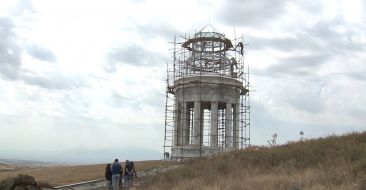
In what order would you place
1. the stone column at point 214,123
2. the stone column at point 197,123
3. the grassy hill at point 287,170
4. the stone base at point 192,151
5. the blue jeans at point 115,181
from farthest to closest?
the stone column at point 197,123
the stone column at point 214,123
the stone base at point 192,151
the blue jeans at point 115,181
the grassy hill at point 287,170

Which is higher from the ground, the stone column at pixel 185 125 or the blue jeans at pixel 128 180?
the stone column at pixel 185 125

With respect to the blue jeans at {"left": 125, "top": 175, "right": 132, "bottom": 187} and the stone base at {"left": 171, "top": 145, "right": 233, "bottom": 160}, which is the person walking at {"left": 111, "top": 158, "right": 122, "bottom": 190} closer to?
the blue jeans at {"left": 125, "top": 175, "right": 132, "bottom": 187}

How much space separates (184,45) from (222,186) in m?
35.7

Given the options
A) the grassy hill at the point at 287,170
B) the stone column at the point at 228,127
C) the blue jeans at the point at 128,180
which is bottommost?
the blue jeans at the point at 128,180

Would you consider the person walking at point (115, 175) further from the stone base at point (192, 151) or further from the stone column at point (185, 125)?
the stone column at point (185, 125)

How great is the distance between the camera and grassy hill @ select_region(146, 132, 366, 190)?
67.3 ft

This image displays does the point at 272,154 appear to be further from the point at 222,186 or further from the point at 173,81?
the point at 173,81

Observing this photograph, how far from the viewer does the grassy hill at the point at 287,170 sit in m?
20.5

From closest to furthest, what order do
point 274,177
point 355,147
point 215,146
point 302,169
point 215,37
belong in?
point 274,177, point 302,169, point 355,147, point 215,146, point 215,37

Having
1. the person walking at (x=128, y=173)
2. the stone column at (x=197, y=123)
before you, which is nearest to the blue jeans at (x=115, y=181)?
the person walking at (x=128, y=173)

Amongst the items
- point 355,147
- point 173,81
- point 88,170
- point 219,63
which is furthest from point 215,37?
point 355,147

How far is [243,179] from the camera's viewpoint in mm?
23688

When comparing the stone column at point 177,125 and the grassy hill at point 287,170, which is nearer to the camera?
the grassy hill at point 287,170

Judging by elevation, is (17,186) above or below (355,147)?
below
